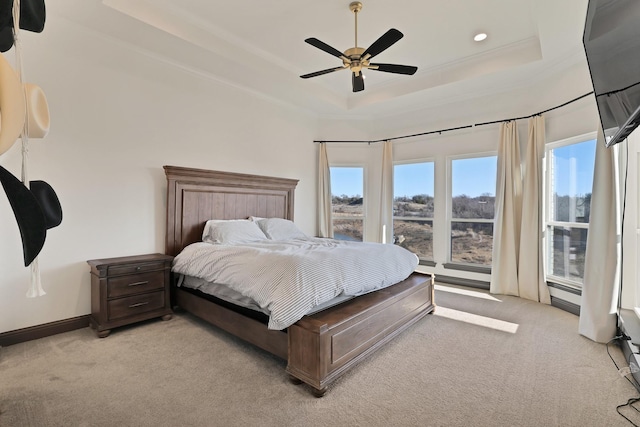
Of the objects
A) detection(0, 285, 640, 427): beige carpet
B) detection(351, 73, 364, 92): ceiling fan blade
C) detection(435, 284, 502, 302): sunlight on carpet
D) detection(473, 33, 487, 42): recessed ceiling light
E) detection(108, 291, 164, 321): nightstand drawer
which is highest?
detection(473, 33, 487, 42): recessed ceiling light

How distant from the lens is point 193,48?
11.0 ft

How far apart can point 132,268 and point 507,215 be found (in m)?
4.53

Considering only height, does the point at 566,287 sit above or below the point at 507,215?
below

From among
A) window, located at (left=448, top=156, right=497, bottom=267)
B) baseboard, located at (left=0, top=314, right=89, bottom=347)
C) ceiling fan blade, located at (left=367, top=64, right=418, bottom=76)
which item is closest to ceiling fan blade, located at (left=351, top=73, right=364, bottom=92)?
ceiling fan blade, located at (left=367, top=64, right=418, bottom=76)

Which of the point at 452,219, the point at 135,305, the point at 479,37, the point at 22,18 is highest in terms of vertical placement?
the point at 479,37

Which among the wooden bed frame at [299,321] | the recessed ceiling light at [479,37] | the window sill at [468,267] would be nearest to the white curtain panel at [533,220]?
the window sill at [468,267]

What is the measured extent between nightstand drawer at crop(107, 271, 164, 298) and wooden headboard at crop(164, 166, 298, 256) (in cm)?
52

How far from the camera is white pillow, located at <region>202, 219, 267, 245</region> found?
3.51 metres

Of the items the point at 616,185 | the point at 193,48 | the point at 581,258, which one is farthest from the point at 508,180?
the point at 193,48

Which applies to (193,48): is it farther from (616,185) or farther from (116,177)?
(616,185)

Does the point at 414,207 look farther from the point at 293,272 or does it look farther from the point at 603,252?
the point at 293,272

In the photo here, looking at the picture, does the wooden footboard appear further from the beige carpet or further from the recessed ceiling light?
the recessed ceiling light

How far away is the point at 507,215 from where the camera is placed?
4.12 meters

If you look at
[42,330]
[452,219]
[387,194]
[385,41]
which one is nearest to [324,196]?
[387,194]
